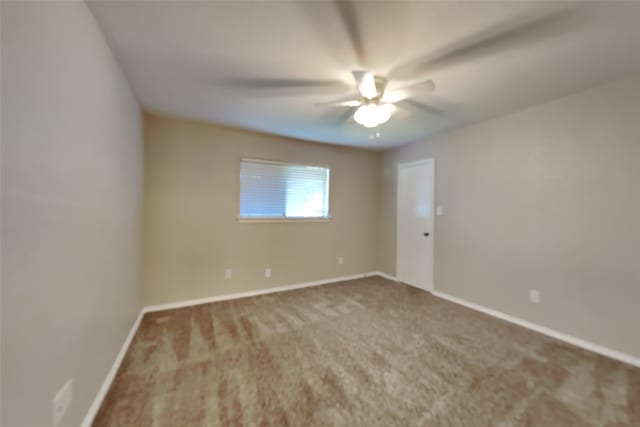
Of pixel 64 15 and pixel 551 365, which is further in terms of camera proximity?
pixel 551 365

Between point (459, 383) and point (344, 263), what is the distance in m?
2.72

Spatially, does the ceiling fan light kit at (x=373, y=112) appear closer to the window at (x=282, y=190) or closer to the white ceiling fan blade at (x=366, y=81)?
the white ceiling fan blade at (x=366, y=81)

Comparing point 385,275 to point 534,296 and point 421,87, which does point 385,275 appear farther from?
point 421,87

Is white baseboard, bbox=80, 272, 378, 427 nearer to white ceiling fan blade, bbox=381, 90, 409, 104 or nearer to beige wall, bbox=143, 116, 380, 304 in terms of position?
beige wall, bbox=143, 116, 380, 304

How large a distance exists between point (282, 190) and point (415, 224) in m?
2.18

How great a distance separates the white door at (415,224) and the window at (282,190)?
4.29ft

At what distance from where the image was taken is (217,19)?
1.46m

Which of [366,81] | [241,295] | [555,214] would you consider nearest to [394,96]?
[366,81]

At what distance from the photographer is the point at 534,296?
260 centimetres

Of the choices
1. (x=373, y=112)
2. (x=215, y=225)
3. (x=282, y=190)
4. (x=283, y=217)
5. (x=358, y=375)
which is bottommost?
(x=358, y=375)

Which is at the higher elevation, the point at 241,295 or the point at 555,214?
the point at 555,214

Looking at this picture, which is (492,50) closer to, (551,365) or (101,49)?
(551,365)

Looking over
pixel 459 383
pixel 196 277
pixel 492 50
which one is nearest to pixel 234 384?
pixel 459 383

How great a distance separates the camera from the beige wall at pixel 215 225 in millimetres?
2984
